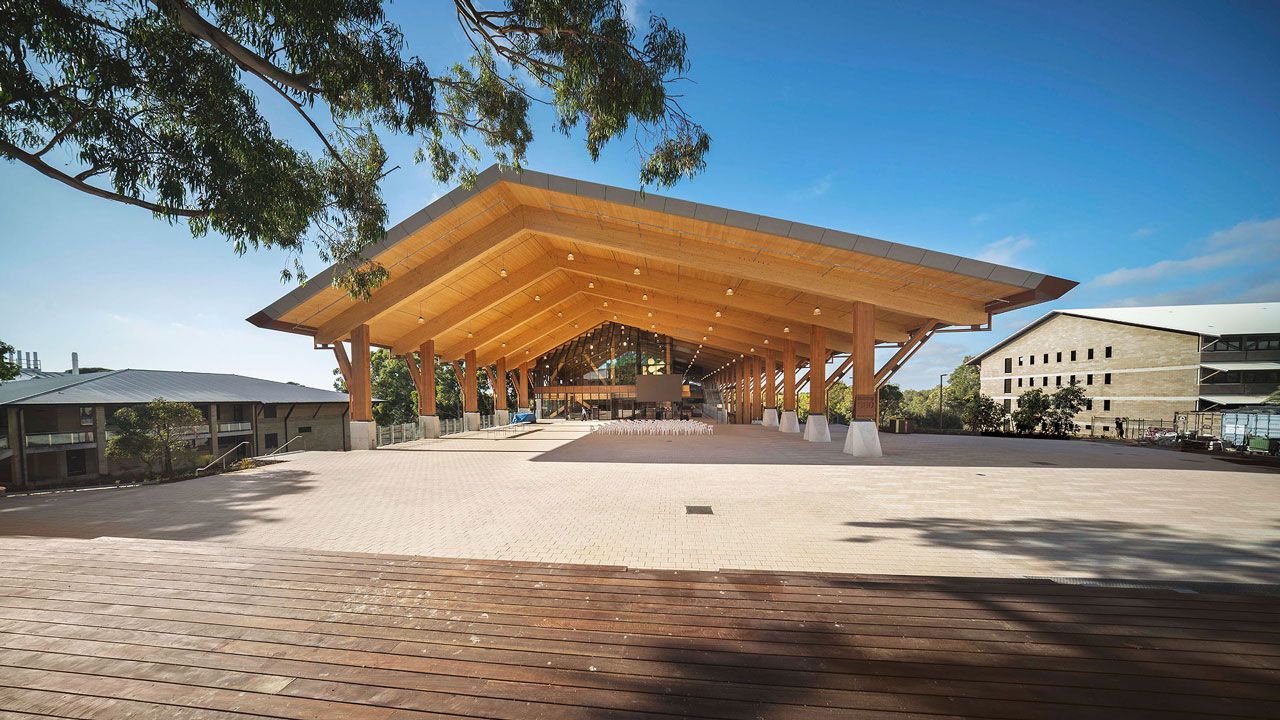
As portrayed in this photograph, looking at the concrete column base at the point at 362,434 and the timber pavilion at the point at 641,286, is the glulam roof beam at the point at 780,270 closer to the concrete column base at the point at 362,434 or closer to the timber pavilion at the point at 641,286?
the timber pavilion at the point at 641,286

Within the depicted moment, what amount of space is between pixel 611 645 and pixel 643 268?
55.0 feet

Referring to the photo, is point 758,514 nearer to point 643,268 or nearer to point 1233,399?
point 643,268

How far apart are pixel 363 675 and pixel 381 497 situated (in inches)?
282

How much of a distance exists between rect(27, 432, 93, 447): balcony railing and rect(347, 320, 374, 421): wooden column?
525 inches

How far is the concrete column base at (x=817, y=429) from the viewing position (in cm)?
1969

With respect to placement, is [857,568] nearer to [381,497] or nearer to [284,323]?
[381,497]

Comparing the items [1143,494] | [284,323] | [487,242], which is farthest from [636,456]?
[284,323]

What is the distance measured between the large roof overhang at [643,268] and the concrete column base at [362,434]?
3.53 metres

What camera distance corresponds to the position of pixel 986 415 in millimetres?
23141

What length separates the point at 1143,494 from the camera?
867cm

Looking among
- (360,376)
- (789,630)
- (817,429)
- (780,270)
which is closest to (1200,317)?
(817,429)

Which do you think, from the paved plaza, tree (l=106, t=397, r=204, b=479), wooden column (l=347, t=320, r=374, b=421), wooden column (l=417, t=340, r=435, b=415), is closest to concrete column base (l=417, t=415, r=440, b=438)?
wooden column (l=417, t=340, r=435, b=415)

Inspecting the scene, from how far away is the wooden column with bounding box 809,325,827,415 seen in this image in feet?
68.8

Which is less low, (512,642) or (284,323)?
(284,323)
